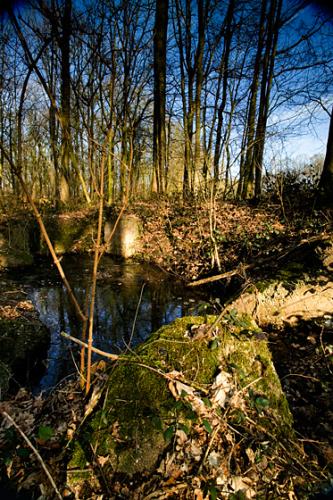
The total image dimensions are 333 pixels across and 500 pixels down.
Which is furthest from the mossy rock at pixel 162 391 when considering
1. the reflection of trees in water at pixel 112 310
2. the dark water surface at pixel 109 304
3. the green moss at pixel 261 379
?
the reflection of trees in water at pixel 112 310

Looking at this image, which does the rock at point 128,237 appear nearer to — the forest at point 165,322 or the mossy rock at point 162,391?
the forest at point 165,322

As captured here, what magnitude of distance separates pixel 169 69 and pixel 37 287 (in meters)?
11.1

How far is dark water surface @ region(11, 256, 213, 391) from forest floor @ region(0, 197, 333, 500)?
2.07 ft

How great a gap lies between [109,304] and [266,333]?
3344 millimetres

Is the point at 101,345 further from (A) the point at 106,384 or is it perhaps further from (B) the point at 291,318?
(B) the point at 291,318

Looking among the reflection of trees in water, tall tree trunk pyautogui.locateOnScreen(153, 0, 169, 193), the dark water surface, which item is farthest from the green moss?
tall tree trunk pyautogui.locateOnScreen(153, 0, 169, 193)

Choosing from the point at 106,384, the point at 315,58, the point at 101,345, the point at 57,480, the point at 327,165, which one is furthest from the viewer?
the point at 315,58

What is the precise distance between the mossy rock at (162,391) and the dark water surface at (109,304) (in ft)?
1.66

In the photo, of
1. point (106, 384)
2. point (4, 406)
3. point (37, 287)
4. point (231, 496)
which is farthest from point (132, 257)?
point (231, 496)

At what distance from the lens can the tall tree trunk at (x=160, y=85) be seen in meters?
10.6

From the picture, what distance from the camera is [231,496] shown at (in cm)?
141

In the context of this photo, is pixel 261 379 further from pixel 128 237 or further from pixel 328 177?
pixel 128 237

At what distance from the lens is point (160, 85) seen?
1101 cm

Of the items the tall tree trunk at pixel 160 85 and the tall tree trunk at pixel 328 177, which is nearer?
the tall tree trunk at pixel 328 177
